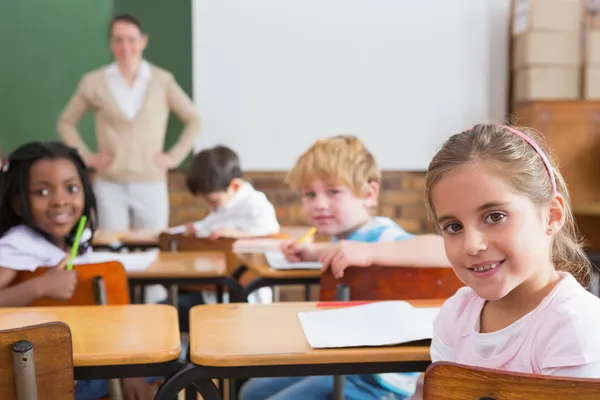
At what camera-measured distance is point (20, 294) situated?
1614mm

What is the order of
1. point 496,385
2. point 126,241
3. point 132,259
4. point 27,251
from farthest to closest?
point 126,241 → point 132,259 → point 27,251 → point 496,385

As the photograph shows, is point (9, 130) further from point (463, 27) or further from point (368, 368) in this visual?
point (368, 368)

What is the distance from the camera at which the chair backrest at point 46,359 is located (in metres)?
1.07

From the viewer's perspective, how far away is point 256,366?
1.19m

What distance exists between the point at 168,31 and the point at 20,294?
10.2 ft

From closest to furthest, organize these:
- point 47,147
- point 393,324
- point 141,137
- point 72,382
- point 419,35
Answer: point 72,382 → point 393,324 → point 47,147 → point 141,137 → point 419,35

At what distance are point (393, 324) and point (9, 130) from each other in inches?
142

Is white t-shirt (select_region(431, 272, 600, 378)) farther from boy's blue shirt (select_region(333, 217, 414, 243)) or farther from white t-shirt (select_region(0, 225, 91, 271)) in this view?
white t-shirt (select_region(0, 225, 91, 271))

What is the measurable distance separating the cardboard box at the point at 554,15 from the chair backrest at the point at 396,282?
3080mm

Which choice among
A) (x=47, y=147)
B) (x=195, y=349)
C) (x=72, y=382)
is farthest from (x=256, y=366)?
(x=47, y=147)

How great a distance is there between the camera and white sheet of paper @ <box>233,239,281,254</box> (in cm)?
249

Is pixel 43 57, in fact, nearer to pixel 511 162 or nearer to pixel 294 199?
pixel 294 199

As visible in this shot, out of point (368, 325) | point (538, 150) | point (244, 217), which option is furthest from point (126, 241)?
point (538, 150)

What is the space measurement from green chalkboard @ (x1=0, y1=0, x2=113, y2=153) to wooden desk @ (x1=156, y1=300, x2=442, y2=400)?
3444 mm
